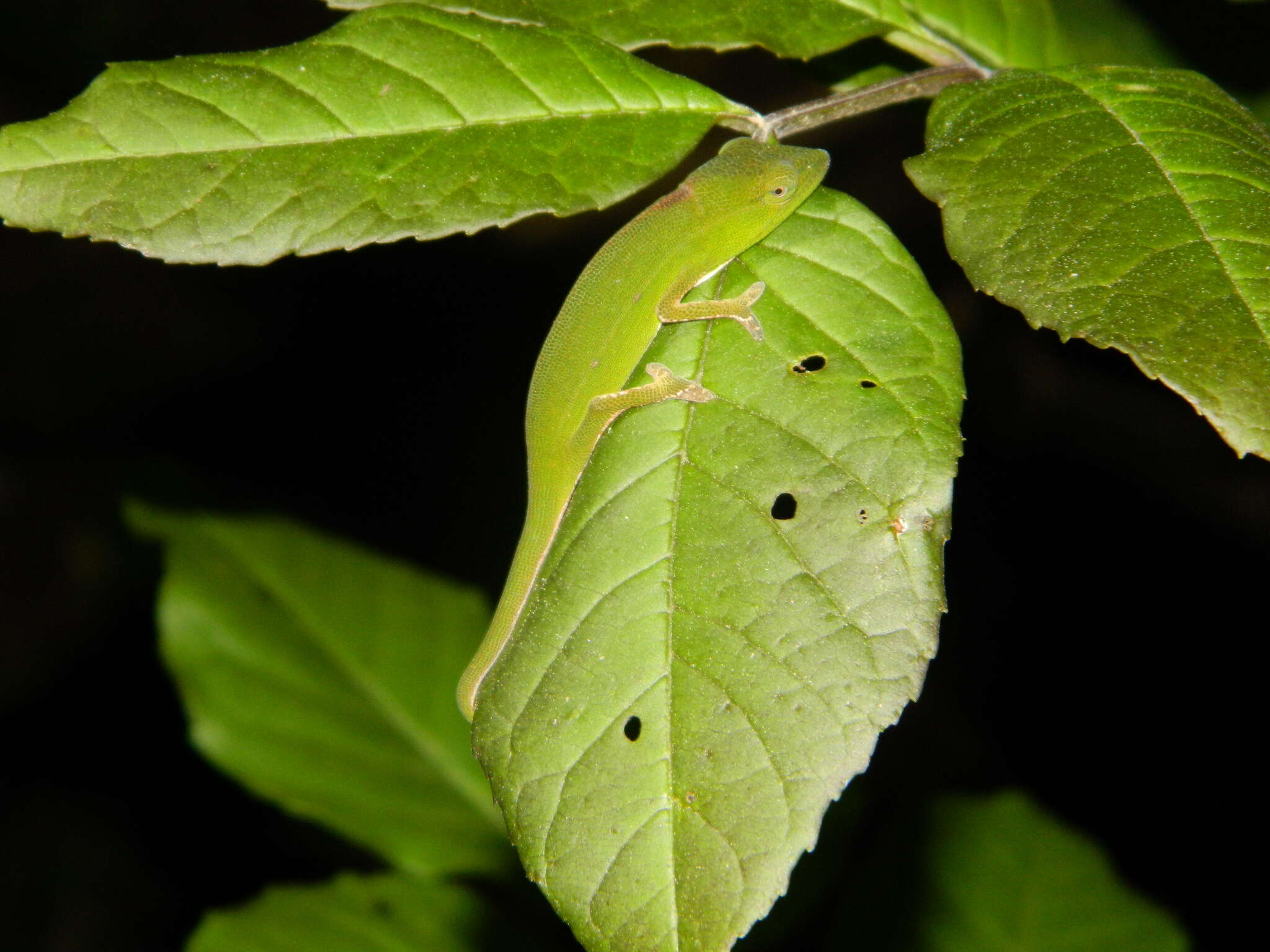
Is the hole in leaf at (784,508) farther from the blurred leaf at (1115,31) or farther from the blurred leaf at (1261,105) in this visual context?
the blurred leaf at (1261,105)

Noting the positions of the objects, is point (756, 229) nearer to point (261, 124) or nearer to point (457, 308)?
point (261, 124)

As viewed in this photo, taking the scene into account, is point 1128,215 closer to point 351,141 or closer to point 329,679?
point 351,141

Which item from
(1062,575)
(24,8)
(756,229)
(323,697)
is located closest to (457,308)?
(24,8)

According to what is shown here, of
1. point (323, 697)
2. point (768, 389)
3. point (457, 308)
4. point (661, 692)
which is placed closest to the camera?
point (661, 692)

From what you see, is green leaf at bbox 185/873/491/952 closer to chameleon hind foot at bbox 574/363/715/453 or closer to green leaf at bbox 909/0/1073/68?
chameleon hind foot at bbox 574/363/715/453

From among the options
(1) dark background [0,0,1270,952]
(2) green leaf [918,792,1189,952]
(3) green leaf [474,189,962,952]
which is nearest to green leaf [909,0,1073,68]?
(3) green leaf [474,189,962,952]

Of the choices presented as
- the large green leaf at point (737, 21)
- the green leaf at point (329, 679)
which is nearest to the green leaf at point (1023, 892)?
the green leaf at point (329, 679)

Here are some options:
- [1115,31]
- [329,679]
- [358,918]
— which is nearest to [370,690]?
[329,679]
